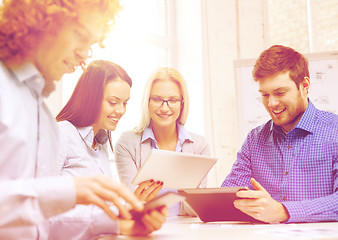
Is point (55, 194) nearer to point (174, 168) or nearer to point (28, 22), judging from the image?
point (28, 22)

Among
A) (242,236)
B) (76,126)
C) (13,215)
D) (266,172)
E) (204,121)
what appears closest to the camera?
(13,215)

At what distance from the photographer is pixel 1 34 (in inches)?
34.4

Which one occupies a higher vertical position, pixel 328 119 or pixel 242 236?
pixel 328 119

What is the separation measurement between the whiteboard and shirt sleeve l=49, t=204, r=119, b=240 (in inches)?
75.9

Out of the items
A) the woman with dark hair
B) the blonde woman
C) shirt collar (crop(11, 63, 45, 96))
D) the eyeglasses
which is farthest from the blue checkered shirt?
shirt collar (crop(11, 63, 45, 96))

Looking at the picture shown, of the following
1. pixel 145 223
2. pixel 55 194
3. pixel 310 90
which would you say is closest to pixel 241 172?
pixel 145 223

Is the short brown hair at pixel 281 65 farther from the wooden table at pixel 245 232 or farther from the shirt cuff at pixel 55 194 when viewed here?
the shirt cuff at pixel 55 194

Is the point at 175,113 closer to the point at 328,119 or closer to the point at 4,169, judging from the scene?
the point at 328,119

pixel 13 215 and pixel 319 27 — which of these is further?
pixel 319 27

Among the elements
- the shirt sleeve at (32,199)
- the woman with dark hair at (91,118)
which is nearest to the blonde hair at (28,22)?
the shirt sleeve at (32,199)

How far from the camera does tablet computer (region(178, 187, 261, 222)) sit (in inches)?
51.3

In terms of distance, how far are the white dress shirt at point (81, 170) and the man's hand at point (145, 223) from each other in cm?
3

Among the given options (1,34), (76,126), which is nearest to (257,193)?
(76,126)

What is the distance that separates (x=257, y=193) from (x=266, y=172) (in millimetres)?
513
